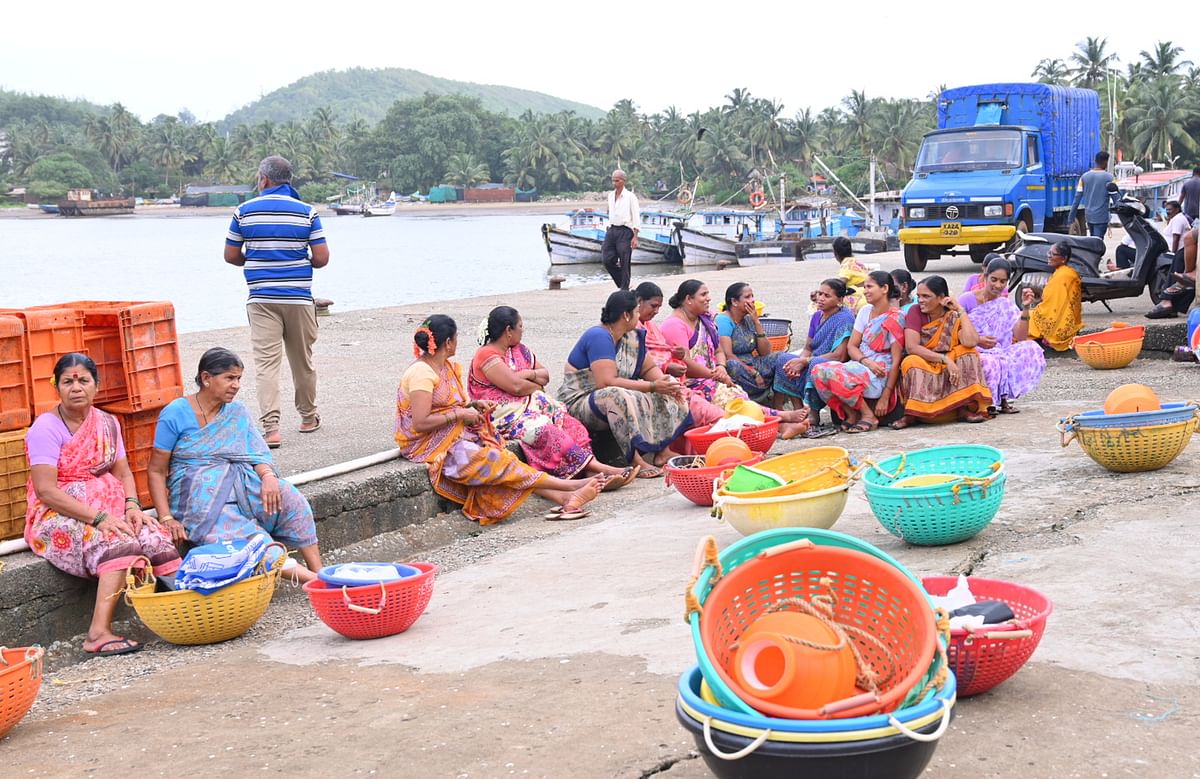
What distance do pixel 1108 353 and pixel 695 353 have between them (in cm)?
393

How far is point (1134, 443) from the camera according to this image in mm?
6094

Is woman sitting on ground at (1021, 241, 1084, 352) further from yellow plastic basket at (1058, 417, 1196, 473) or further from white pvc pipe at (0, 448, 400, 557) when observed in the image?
white pvc pipe at (0, 448, 400, 557)

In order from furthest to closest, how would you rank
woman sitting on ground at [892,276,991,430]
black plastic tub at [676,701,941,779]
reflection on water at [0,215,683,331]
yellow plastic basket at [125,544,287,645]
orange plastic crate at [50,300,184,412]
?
reflection on water at [0,215,683,331] < woman sitting on ground at [892,276,991,430] < orange plastic crate at [50,300,184,412] < yellow plastic basket at [125,544,287,645] < black plastic tub at [676,701,941,779]

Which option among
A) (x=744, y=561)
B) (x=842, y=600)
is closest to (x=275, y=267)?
(x=744, y=561)

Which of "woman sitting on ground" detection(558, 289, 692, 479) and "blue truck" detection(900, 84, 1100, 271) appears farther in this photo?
"blue truck" detection(900, 84, 1100, 271)

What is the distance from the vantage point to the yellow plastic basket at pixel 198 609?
5.02 meters

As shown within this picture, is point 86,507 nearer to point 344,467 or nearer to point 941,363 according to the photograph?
point 344,467

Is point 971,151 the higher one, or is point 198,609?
point 971,151

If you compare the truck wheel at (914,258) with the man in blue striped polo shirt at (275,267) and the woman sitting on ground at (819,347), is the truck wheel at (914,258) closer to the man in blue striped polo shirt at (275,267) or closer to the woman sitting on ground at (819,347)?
the woman sitting on ground at (819,347)

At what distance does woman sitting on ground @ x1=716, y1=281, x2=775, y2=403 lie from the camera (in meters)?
9.02

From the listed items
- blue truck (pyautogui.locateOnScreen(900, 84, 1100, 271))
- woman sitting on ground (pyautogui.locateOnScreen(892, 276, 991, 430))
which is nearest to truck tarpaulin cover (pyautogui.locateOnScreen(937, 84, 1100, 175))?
blue truck (pyautogui.locateOnScreen(900, 84, 1100, 271))

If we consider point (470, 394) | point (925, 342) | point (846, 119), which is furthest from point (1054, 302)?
point (846, 119)

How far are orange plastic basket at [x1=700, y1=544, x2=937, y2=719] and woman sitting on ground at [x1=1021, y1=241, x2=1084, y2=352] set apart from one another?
8266 millimetres

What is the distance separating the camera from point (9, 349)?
5430 mm
